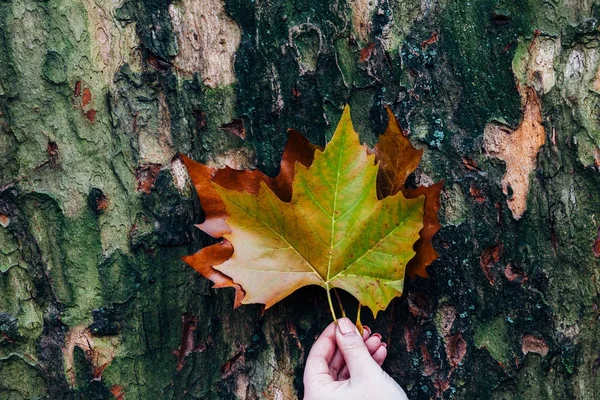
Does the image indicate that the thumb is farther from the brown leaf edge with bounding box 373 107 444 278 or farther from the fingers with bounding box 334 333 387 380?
the brown leaf edge with bounding box 373 107 444 278

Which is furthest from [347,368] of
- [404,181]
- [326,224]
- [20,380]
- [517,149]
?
[20,380]

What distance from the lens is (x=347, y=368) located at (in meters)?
1.38

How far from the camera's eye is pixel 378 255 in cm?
131

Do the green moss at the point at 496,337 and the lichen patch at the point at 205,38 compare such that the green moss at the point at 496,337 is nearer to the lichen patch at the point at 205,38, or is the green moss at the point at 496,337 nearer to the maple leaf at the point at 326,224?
the maple leaf at the point at 326,224

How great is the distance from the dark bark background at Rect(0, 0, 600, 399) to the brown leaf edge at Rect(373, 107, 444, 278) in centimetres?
9

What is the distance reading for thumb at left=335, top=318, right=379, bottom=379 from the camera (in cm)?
129

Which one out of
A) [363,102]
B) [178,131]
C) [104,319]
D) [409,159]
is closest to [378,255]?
[409,159]

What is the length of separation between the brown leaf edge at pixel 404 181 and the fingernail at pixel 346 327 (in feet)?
0.57

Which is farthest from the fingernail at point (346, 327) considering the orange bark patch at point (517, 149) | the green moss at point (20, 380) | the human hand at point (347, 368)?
the green moss at point (20, 380)

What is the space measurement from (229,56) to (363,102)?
0.33 metres

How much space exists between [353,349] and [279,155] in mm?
467

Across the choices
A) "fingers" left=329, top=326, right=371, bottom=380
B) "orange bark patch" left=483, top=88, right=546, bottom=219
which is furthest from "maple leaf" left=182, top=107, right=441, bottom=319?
"orange bark patch" left=483, top=88, right=546, bottom=219

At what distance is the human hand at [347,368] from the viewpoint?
1274 millimetres

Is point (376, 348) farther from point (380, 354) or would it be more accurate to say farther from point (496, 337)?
point (496, 337)
